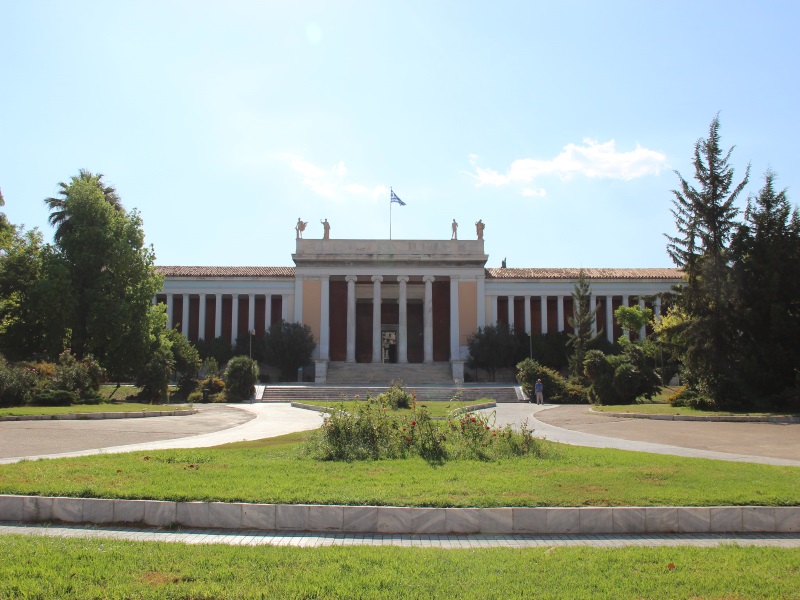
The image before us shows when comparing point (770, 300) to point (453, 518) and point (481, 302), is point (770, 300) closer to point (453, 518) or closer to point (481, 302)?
point (453, 518)

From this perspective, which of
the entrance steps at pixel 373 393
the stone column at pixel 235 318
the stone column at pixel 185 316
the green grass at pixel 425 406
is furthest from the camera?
the stone column at pixel 185 316

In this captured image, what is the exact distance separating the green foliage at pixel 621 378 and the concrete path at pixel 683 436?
561cm

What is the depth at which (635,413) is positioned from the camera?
934 inches

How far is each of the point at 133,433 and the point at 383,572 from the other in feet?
45.6

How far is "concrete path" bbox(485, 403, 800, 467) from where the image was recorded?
43.4ft

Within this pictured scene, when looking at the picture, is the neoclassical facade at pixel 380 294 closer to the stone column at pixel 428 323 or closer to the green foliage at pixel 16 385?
the stone column at pixel 428 323

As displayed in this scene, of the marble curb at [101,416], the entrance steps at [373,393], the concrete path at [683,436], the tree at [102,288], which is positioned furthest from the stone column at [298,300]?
the concrete path at [683,436]

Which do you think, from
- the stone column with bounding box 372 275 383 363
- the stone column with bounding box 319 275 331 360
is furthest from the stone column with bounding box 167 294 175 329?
the stone column with bounding box 372 275 383 363

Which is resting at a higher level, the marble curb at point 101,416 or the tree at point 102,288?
the tree at point 102,288

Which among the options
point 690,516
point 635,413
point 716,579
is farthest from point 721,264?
point 716,579

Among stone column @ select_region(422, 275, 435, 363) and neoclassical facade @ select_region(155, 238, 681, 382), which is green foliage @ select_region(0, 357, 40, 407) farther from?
stone column @ select_region(422, 275, 435, 363)

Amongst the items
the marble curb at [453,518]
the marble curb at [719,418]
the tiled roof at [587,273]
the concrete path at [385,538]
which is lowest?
the marble curb at [719,418]

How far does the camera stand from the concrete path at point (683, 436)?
1323 cm

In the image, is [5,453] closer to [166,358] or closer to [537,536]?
[537,536]
